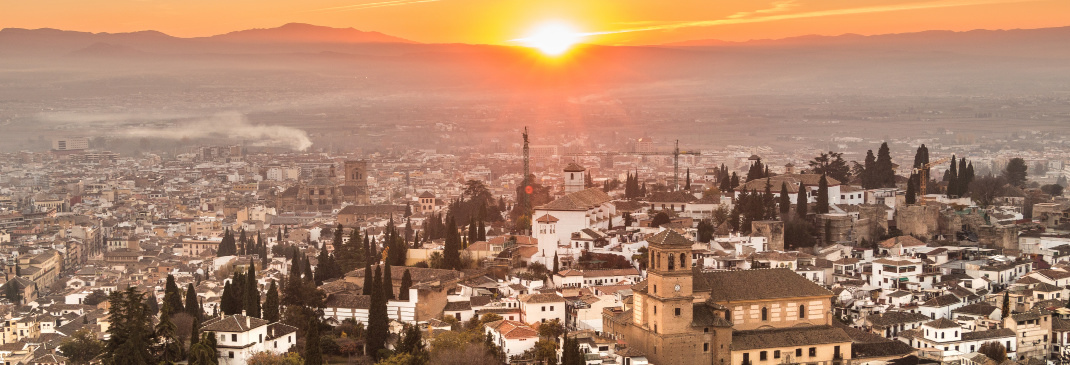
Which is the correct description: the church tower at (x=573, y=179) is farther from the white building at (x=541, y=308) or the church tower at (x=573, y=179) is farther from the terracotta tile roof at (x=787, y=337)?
the terracotta tile roof at (x=787, y=337)

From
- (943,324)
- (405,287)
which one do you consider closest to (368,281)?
(405,287)

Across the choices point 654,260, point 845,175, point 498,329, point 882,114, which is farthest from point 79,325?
point 882,114

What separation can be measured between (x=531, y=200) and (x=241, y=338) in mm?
25043

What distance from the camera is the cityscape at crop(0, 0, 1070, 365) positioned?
28125 mm

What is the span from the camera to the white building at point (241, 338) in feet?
89.6

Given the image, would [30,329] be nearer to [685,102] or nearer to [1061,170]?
[1061,170]

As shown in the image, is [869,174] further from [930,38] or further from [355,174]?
[930,38]

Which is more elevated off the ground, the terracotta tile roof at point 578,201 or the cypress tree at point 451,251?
the terracotta tile roof at point 578,201

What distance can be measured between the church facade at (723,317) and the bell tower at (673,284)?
0.8 inches

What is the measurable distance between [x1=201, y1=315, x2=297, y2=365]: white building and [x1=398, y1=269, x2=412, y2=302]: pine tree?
15.4ft

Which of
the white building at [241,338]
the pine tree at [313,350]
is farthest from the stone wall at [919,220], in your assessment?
the pine tree at [313,350]

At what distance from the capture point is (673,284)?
86.5 ft

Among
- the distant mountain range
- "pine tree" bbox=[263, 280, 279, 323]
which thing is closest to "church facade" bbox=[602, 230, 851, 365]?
"pine tree" bbox=[263, 280, 279, 323]

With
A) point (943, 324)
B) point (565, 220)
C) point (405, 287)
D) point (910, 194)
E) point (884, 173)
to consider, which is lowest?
point (943, 324)
